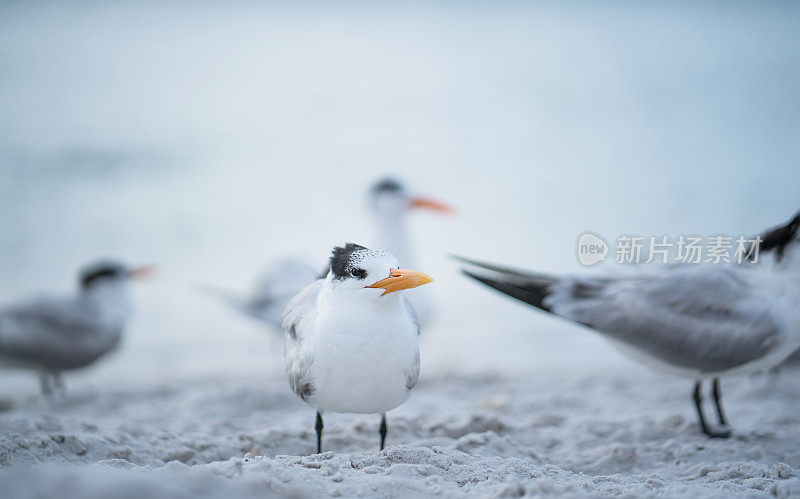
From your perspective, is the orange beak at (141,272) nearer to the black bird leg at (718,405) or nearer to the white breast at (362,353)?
the white breast at (362,353)

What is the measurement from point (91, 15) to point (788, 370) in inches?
813

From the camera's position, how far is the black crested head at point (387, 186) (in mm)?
5938

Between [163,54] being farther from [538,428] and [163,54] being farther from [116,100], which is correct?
[538,428]

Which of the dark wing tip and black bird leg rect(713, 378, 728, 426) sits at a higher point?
the dark wing tip

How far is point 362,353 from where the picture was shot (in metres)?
2.61

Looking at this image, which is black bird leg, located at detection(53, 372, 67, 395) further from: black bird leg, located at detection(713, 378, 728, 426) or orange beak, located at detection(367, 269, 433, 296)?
black bird leg, located at detection(713, 378, 728, 426)

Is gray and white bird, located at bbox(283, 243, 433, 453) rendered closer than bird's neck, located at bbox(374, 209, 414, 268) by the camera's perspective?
Yes

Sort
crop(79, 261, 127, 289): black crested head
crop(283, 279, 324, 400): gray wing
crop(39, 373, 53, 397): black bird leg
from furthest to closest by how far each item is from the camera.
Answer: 1. crop(79, 261, 127, 289): black crested head
2. crop(39, 373, 53, 397): black bird leg
3. crop(283, 279, 324, 400): gray wing

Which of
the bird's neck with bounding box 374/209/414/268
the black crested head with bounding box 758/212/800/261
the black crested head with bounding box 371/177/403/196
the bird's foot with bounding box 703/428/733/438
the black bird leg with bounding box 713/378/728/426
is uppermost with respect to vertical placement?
the black crested head with bounding box 371/177/403/196

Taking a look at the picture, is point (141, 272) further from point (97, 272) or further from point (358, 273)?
point (358, 273)

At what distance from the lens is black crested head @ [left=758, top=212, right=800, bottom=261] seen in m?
3.88

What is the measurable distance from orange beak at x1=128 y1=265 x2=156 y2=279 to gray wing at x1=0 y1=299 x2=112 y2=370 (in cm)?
68

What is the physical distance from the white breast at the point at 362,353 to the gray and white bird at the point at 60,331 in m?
3.62

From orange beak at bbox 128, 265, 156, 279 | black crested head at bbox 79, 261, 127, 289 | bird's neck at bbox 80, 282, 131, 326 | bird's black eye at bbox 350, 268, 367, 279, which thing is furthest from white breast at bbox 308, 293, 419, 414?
orange beak at bbox 128, 265, 156, 279
